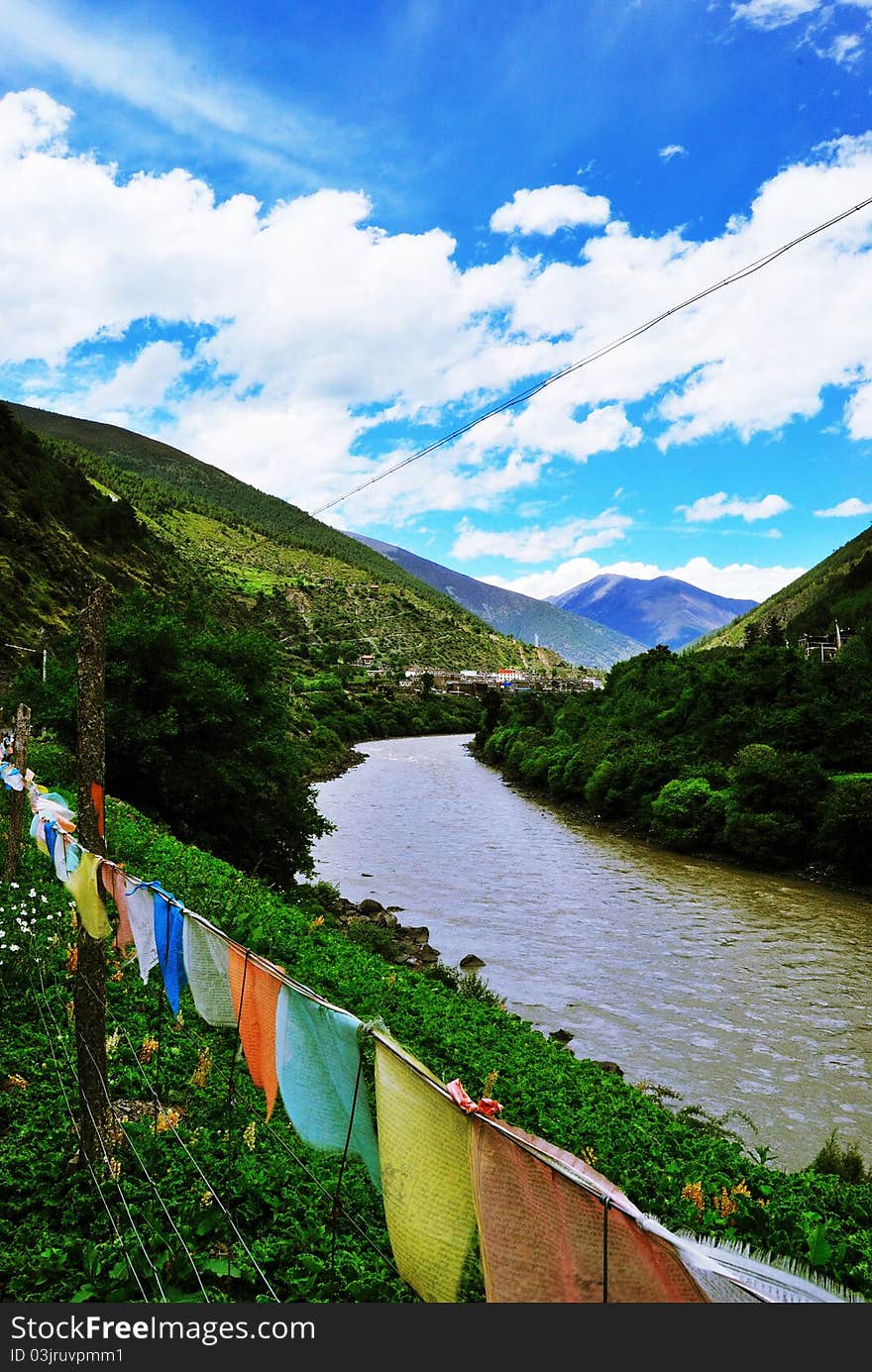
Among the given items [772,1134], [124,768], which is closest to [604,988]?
[772,1134]

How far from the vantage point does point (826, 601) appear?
9588 centimetres

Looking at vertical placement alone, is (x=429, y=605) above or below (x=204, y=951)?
above

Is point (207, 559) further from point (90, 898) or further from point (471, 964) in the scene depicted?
point (90, 898)

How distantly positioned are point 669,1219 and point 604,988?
10.2 metres

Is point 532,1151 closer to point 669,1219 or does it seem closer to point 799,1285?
point 799,1285

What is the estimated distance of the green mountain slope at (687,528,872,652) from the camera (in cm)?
8225

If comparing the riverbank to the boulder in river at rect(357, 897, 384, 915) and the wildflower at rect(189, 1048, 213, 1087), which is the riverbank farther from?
the wildflower at rect(189, 1048, 213, 1087)

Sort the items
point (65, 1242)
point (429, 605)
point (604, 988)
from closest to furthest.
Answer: point (65, 1242), point (604, 988), point (429, 605)

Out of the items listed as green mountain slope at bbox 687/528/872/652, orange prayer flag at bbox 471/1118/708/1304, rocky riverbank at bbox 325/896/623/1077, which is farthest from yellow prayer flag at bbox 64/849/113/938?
green mountain slope at bbox 687/528/872/652

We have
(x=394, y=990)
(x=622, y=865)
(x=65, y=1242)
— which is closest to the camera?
(x=65, y=1242)

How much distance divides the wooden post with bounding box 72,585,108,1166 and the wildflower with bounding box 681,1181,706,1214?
15.5 ft

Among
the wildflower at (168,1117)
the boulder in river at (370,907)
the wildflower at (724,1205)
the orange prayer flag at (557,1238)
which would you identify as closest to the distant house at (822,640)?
the boulder in river at (370,907)

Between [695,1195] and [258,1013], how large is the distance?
459 cm

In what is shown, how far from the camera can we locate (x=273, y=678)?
2503 cm
